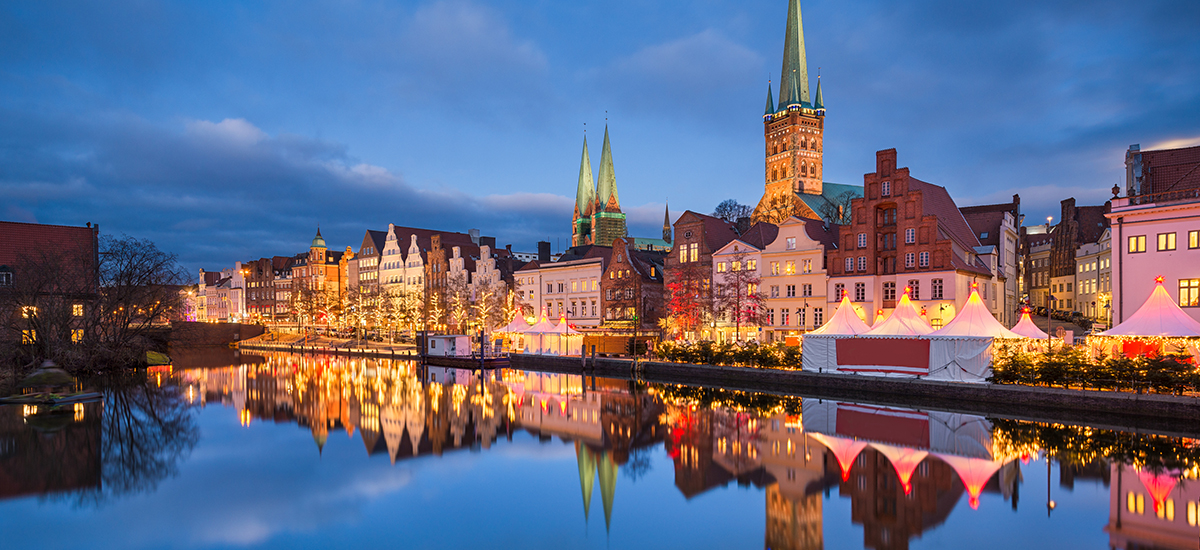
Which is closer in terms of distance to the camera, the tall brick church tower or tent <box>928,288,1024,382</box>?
tent <box>928,288,1024,382</box>

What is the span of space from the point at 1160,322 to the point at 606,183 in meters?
102

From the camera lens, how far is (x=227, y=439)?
25.9 meters

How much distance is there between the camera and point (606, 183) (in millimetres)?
126062

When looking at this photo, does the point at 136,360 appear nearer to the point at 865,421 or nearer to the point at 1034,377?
the point at 865,421

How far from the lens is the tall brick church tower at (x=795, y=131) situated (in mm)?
112625

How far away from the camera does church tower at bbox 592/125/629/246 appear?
119 m

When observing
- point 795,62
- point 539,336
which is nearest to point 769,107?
point 795,62

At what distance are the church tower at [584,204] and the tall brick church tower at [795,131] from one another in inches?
1262

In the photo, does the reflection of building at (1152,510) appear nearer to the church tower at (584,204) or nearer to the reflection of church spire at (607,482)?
the reflection of church spire at (607,482)

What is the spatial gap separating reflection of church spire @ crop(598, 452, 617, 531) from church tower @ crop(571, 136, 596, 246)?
10650cm

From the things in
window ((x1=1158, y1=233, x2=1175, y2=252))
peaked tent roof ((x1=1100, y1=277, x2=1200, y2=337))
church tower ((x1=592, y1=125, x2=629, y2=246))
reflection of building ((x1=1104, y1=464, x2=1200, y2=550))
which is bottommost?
reflection of building ((x1=1104, y1=464, x2=1200, y2=550))

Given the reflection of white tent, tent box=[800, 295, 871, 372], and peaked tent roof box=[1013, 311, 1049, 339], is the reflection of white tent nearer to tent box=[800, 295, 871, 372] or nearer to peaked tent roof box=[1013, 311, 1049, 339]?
peaked tent roof box=[1013, 311, 1049, 339]

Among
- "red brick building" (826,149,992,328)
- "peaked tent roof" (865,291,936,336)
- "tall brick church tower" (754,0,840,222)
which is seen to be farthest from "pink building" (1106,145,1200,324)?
"tall brick church tower" (754,0,840,222)

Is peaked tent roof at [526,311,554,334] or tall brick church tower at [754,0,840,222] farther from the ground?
tall brick church tower at [754,0,840,222]
